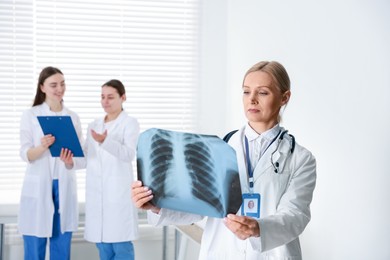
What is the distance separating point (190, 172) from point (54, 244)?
2213mm

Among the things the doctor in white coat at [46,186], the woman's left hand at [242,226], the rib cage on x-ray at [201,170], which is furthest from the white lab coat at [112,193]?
the woman's left hand at [242,226]

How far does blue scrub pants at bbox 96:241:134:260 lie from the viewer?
3.35 m

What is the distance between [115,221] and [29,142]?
2.42 feet

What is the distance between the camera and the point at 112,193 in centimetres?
332

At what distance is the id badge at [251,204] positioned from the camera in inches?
59.7

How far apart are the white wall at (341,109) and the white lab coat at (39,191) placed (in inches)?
58.0

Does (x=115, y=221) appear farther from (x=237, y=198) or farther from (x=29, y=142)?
(x=237, y=198)

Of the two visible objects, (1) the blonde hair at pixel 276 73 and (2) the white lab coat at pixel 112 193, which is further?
(2) the white lab coat at pixel 112 193

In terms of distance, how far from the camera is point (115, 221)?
331cm

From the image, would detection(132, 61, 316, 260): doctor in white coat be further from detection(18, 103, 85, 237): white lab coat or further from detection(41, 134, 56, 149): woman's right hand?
detection(18, 103, 85, 237): white lab coat

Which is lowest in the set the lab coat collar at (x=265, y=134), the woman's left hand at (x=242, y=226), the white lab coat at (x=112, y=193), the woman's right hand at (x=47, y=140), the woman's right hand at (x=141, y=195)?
the white lab coat at (x=112, y=193)

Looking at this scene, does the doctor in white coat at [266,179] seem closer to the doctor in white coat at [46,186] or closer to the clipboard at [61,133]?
the clipboard at [61,133]

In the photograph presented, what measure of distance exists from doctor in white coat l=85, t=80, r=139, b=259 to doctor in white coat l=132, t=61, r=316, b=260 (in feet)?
5.71

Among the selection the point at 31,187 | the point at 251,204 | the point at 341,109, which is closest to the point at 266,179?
the point at 251,204
